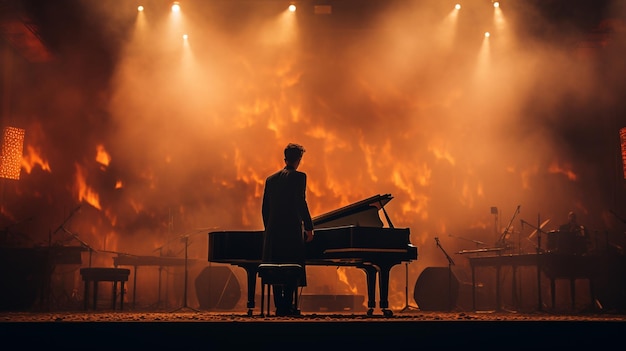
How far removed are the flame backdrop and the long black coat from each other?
6.40m

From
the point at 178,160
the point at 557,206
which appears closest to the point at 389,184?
the point at 557,206

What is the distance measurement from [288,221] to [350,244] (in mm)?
642

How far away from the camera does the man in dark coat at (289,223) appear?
694 cm

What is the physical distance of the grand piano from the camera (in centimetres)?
702

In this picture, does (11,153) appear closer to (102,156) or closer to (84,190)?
(84,190)

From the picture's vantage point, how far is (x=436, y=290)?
1088 centimetres

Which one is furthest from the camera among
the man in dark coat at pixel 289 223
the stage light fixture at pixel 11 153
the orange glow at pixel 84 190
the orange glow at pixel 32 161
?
the orange glow at pixel 84 190

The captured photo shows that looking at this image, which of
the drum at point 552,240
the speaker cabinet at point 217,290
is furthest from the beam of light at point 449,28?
the speaker cabinet at point 217,290

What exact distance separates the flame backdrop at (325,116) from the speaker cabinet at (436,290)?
241 centimetres

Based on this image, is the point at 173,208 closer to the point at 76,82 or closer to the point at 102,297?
the point at 102,297

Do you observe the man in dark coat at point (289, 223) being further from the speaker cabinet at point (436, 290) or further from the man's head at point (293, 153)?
the speaker cabinet at point (436, 290)
